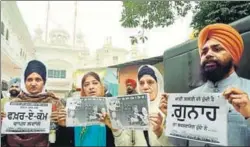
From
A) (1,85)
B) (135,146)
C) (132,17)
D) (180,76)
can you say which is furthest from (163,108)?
(132,17)

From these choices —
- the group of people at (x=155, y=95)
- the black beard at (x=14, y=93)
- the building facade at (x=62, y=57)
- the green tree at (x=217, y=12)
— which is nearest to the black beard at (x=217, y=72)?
the group of people at (x=155, y=95)

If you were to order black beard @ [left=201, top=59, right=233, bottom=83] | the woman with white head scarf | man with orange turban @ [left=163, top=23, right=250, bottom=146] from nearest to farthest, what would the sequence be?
1. man with orange turban @ [left=163, top=23, right=250, bottom=146]
2. black beard @ [left=201, top=59, right=233, bottom=83]
3. the woman with white head scarf

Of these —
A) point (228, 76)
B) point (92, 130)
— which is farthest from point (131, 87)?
point (228, 76)

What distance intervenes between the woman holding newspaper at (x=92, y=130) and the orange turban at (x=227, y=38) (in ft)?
3.27

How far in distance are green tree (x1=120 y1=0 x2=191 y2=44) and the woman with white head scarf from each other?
86 centimetres

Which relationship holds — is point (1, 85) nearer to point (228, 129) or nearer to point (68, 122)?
point (68, 122)

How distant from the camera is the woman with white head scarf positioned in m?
2.66

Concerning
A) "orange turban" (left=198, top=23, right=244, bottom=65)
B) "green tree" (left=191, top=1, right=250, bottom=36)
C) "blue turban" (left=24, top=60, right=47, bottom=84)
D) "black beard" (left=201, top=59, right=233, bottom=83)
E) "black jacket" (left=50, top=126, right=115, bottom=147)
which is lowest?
"black jacket" (left=50, top=126, right=115, bottom=147)

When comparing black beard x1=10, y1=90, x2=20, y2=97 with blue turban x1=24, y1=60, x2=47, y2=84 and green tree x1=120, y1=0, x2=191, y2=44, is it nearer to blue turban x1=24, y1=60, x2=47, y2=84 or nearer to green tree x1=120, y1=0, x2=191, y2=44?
blue turban x1=24, y1=60, x2=47, y2=84

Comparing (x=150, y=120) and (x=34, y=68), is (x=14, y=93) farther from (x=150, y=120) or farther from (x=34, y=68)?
(x=150, y=120)

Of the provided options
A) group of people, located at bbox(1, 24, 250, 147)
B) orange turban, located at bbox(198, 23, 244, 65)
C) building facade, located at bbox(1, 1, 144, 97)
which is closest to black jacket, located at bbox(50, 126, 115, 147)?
group of people, located at bbox(1, 24, 250, 147)

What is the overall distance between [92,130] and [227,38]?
4.67 feet

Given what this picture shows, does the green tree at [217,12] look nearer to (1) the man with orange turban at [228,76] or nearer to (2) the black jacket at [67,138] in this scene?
(1) the man with orange turban at [228,76]

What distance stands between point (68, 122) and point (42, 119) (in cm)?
23
